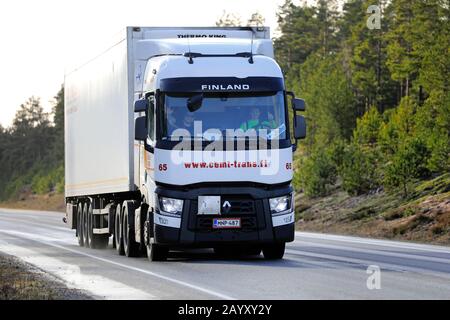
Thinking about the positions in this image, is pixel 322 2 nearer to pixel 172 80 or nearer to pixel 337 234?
pixel 337 234

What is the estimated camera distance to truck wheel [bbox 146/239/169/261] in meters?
22.2

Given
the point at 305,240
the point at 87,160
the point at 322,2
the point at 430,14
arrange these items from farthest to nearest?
1. the point at 322,2
2. the point at 430,14
3. the point at 305,240
4. the point at 87,160

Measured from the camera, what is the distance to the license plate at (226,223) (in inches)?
828

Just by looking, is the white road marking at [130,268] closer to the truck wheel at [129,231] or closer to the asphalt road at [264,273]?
the asphalt road at [264,273]

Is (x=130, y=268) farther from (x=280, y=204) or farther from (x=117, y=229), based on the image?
(x=117, y=229)

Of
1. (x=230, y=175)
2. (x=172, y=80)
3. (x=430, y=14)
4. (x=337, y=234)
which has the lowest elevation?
(x=337, y=234)

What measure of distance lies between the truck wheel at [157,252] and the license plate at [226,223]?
1.59 m

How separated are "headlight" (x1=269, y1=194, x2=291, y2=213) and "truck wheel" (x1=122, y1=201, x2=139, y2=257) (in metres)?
3.65

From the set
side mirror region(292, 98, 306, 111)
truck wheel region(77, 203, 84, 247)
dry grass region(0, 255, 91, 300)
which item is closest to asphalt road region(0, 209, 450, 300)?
dry grass region(0, 255, 91, 300)

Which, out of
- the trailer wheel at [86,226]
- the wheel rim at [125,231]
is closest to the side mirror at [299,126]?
the wheel rim at [125,231]

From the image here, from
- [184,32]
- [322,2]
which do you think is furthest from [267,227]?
[322,2]

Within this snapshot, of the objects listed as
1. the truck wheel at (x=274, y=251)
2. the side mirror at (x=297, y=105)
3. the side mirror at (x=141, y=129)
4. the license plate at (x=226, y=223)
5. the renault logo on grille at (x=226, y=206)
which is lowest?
the truck wheel at (x=274, y=251)

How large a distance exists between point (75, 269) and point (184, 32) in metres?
5.62

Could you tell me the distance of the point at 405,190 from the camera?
42.2m
